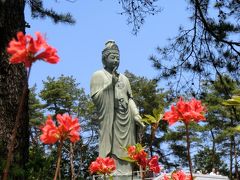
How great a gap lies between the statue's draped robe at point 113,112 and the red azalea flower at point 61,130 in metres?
6.46

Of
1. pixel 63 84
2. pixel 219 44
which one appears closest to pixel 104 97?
pixel 219 44

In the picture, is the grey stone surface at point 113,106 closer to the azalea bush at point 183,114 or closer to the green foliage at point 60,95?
the azalea bush at point 183,114

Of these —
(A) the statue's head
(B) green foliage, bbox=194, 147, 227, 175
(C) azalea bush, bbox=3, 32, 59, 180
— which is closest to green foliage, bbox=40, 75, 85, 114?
(B) green foliage, bbox=194, 147, 227, 175

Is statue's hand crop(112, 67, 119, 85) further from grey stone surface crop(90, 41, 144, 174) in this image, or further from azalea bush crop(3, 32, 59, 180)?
azalea bush crop(3, 32, 59, 180)

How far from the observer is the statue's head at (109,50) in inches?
317

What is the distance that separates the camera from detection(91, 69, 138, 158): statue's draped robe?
792cm

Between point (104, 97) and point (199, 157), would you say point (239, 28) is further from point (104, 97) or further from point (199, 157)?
point (199, 157)

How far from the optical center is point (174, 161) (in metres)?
23.3

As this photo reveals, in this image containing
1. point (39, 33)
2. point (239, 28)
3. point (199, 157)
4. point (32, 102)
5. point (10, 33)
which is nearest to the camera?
point (39, 33)

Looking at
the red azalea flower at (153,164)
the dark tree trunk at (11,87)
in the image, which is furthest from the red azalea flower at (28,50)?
the dark tree trunk at (11,87)

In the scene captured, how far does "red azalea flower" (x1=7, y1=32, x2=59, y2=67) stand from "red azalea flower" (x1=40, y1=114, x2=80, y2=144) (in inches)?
11.7

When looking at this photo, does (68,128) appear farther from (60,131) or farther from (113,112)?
(113,112)

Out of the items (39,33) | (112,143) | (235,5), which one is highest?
(235,5)

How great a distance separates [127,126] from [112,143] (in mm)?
371
